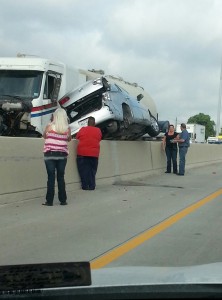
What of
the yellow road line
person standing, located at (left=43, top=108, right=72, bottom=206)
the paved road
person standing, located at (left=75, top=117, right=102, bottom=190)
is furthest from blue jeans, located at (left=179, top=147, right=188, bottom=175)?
person standing, located at (left=43, top=108, right=72, bottom=206)

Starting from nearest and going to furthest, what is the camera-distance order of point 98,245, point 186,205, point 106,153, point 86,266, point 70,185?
point 86,266
point 98,245
point 186,205
point 70,185
point 106,153

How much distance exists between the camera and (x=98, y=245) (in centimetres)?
659

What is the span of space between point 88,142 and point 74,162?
2.10ft

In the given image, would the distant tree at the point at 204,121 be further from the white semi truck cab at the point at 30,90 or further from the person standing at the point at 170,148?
the white semi truck cab at the point at 30,90

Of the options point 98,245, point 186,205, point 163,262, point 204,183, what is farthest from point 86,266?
point 204,183

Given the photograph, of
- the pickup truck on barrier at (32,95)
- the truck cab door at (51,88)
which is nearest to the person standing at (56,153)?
the pickup truck on barrier at (32,95)

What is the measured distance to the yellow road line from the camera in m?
5.81

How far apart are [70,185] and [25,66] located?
483 centimetres

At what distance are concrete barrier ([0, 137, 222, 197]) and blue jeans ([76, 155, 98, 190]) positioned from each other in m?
0.15

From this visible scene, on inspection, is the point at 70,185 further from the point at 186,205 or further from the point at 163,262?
the point at 163,262

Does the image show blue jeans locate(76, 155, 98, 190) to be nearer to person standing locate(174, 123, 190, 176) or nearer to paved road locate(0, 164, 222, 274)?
paved road locate(0, 164, 222, 274)

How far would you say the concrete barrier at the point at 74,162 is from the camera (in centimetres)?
962

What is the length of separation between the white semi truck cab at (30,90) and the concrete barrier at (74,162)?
87.9 inches

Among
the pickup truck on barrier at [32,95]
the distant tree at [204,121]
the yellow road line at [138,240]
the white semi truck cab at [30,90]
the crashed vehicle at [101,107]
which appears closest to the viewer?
the yellow road line at [138,240]
